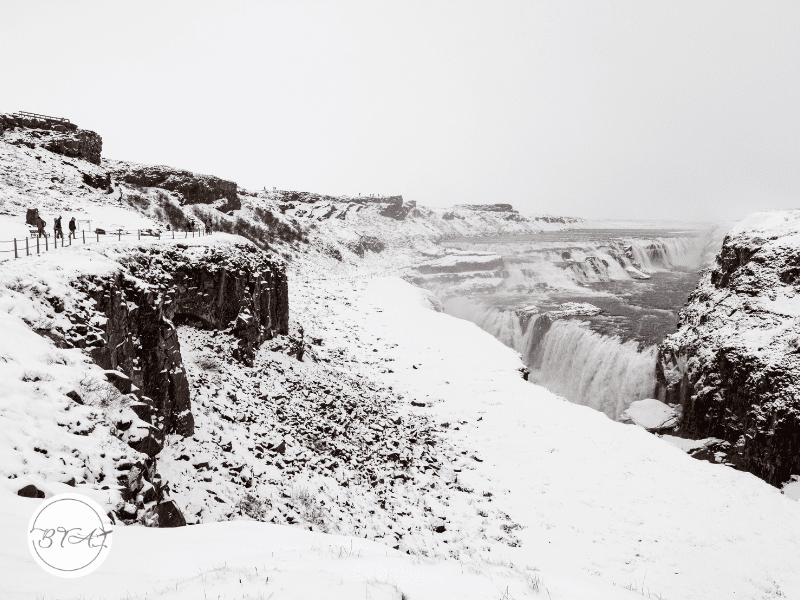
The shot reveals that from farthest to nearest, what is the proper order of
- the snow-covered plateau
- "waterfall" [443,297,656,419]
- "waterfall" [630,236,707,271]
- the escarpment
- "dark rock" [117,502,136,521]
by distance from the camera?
"waterfall" [630,236,707,271] < "waterfall" [443,297,656,419] < the escarpment < "dark rock" [117,502,136,521] < the snow-covered plateau

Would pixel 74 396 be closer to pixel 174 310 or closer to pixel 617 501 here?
pixel 174 310

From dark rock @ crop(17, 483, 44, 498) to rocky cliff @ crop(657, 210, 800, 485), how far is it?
2475 cm

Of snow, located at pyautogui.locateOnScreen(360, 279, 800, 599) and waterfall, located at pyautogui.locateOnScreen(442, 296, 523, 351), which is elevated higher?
waterfall, located at pyautogui.locateOnScreen(442, 296, 523, 351)

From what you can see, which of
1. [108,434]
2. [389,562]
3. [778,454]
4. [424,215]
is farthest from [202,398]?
[424,215]

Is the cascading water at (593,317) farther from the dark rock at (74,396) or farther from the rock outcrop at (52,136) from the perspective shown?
the rock outcrop at (52,136)

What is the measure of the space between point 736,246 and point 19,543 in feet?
109

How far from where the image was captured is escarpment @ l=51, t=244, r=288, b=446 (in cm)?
1079

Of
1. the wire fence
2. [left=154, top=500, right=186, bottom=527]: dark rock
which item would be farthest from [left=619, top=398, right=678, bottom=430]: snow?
the wire fence

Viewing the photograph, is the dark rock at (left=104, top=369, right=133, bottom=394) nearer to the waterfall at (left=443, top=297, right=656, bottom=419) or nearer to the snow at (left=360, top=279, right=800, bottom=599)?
the snow at (left=360, top=279, right=800, bottom=599)

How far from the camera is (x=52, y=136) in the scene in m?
35.5

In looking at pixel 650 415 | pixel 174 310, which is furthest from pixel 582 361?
pixel 174 310

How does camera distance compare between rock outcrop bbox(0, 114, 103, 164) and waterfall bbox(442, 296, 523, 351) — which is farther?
waterfall bbox(442, 296, 523, 351)

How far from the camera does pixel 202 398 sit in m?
14.9

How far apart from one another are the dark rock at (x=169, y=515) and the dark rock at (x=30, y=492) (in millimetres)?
2321
